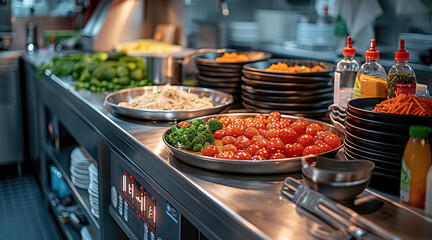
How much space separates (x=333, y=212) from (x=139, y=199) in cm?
95

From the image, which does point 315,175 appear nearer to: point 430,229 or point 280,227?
point 280,227

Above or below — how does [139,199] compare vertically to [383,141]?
below

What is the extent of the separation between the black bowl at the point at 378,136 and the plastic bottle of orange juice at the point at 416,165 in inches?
1.9

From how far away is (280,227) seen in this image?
1024mm

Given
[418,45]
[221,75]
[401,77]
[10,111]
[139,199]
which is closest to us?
[401,77]

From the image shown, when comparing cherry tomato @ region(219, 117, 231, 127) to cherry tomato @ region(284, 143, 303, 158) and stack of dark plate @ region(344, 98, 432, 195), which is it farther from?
stack of dark plate @ region(344, 98, 432, 195)

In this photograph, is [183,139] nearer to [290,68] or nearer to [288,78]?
[288,78]

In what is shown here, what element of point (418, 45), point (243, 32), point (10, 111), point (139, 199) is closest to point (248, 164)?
point (139, 199)

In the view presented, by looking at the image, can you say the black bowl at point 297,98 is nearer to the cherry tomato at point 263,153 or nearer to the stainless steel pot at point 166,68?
the cherry tomato at point 263,153

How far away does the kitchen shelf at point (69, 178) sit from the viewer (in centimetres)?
248

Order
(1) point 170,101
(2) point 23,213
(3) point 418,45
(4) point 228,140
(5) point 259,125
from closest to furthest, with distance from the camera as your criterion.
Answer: (4) point 228,140
(5) point 259,125
(1) point 170,101
(2) point 23,213
(3) point 418,45

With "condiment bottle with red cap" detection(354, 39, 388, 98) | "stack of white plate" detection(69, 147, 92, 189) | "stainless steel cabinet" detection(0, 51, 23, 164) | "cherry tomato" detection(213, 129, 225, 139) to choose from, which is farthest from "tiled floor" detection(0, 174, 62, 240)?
"condiment bottle with red cap" detection(354, 39, 388, 98)

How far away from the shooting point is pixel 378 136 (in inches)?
47.8

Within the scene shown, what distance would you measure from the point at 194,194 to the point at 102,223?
108 centimetres
